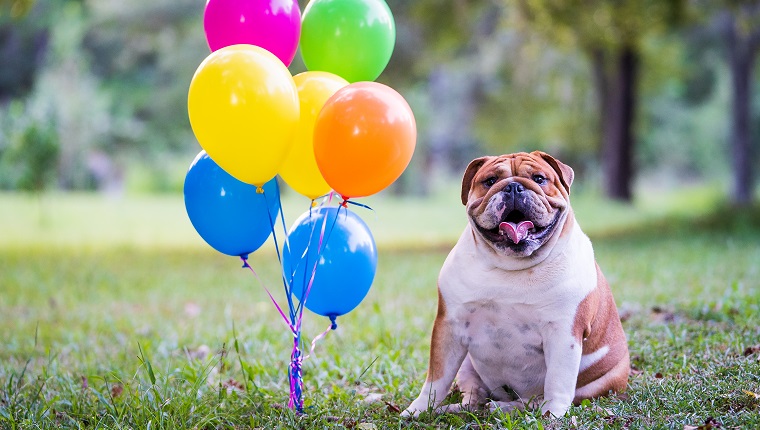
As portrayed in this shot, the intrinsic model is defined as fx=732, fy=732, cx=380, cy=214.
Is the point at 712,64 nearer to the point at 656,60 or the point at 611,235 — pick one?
the point at 656,60

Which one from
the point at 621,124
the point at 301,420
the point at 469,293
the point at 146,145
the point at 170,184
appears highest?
the point at 469,293

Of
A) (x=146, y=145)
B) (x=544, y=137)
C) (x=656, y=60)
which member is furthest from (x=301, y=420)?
(x=146, y=145)

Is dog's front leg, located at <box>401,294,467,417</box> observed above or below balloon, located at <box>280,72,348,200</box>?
below

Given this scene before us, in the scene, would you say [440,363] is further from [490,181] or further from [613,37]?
[613,37]

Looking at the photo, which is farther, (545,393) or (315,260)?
(315,260)

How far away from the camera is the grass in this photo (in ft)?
10.9

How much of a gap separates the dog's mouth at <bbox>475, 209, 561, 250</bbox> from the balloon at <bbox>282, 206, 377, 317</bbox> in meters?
0.78

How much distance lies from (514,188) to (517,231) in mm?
178

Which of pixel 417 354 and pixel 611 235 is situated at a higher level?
pixel 417 354

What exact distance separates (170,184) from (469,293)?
94.8ft

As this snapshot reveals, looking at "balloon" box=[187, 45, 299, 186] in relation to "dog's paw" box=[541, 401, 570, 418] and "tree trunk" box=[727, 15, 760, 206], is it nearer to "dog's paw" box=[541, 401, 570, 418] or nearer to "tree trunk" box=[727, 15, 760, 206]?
"dog's paw" box=[541, 401, 570, 418]

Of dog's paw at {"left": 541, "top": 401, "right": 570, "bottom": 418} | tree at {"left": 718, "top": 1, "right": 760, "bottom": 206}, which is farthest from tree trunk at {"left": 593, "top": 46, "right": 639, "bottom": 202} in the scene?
dog's paw at {"left": 541, "top": 401, "right": 570, "bottom": 418}

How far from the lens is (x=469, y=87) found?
1061 inches

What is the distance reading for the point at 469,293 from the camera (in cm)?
317
